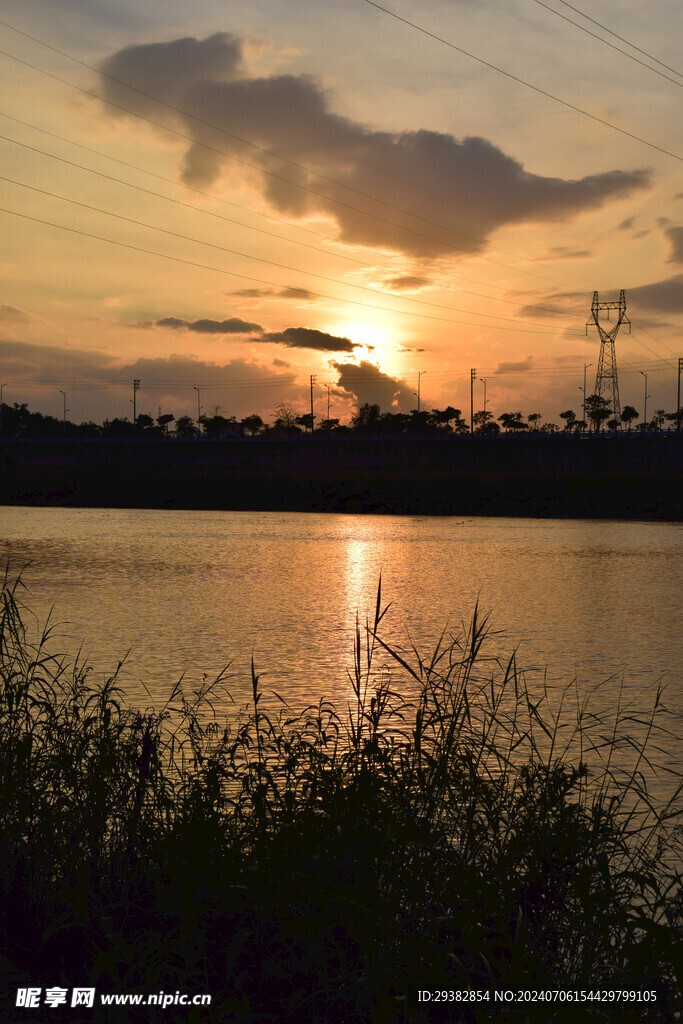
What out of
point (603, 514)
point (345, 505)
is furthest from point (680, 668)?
point (345, 505)

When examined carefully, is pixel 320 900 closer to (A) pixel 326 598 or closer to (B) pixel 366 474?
(A) pixel 326 598

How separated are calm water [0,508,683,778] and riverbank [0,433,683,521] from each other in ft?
140

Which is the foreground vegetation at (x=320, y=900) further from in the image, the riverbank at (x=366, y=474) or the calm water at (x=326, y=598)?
the riverbank at (x=366, y=474)

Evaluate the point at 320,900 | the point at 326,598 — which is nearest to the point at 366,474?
the point at 326,598

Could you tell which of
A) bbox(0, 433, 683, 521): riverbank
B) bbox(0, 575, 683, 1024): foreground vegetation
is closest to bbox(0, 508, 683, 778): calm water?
bbox(0, 575, 683, 1024): foreground vegetation

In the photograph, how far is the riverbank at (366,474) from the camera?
406ft

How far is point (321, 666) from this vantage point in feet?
75.4

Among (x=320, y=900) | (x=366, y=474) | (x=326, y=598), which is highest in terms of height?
(x=366, y=474)

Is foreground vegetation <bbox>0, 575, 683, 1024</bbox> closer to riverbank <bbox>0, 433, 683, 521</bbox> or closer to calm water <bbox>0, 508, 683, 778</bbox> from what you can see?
calm water <bbox>0, 508, 683, 778</bbox>

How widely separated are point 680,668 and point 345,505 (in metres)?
110

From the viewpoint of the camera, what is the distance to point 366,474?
468 feet

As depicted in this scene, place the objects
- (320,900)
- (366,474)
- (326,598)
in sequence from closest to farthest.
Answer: (320,900) < (326,598) < (366,474)

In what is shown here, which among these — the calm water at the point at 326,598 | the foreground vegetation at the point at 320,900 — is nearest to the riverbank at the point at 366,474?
the calm water at the point at 326,598

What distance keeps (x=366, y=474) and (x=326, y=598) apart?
10462 cm
